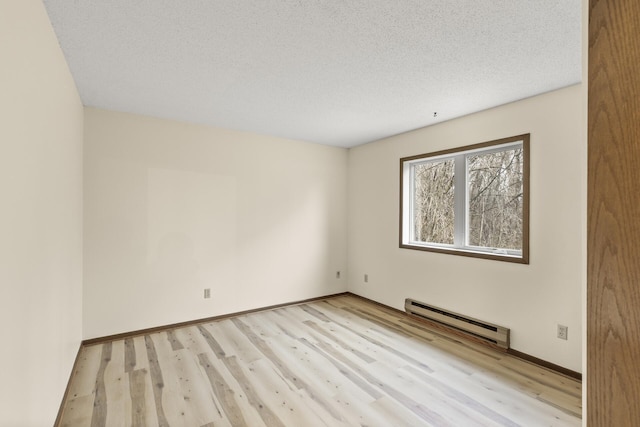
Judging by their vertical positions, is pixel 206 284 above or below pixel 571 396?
above

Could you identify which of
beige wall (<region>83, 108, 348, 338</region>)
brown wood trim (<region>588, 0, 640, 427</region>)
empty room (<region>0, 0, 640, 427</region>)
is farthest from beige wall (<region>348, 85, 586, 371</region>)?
brown wood trim (<region>588, 0, 640, 427</region>)

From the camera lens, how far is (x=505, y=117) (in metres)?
2.87

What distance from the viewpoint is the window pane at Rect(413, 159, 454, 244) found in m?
3.57

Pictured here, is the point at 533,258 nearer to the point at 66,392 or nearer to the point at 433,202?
the point at 433,202

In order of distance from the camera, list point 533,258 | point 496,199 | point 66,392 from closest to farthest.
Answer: point 66,392 → point 533,258 → point 496,199

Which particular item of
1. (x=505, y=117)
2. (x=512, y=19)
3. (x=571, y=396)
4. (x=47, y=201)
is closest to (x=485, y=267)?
(x=571, y=396)

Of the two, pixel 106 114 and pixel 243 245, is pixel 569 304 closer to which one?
pixel 243 245

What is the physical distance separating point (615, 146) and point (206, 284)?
12.0ft

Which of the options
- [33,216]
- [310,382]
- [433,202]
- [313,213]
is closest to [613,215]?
[33,216]

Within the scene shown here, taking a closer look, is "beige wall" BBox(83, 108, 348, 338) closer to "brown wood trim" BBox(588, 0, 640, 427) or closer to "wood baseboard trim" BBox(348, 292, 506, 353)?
"wood baseboard trim" BBox(348, 292, 506, 353)

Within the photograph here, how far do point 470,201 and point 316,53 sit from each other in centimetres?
232

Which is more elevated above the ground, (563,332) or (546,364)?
(563,332)

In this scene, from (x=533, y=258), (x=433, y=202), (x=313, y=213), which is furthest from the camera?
(x=313, y=213)

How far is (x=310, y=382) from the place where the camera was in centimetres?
236
